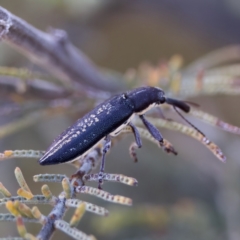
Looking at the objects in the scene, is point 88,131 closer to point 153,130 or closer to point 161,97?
point 153,130

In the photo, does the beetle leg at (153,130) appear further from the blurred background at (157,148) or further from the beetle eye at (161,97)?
the blurred background at (157,148)

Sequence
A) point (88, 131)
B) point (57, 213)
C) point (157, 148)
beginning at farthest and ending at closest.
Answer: point (157, 148) < point (88, 131) < point (57, 213)

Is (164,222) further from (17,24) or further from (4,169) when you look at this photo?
(17,24)

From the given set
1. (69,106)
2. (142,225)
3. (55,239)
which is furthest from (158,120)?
(55,239)

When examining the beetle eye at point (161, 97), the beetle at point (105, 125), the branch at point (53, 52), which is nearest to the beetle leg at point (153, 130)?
the beetle at point (105, 125)

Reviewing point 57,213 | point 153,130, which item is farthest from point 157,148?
point 57,213

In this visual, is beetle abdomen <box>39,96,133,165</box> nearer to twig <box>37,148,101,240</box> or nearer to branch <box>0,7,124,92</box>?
twig <box>37,148,101,240</box>

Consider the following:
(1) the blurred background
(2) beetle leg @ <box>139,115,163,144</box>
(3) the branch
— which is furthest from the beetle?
(1) the blurred background
